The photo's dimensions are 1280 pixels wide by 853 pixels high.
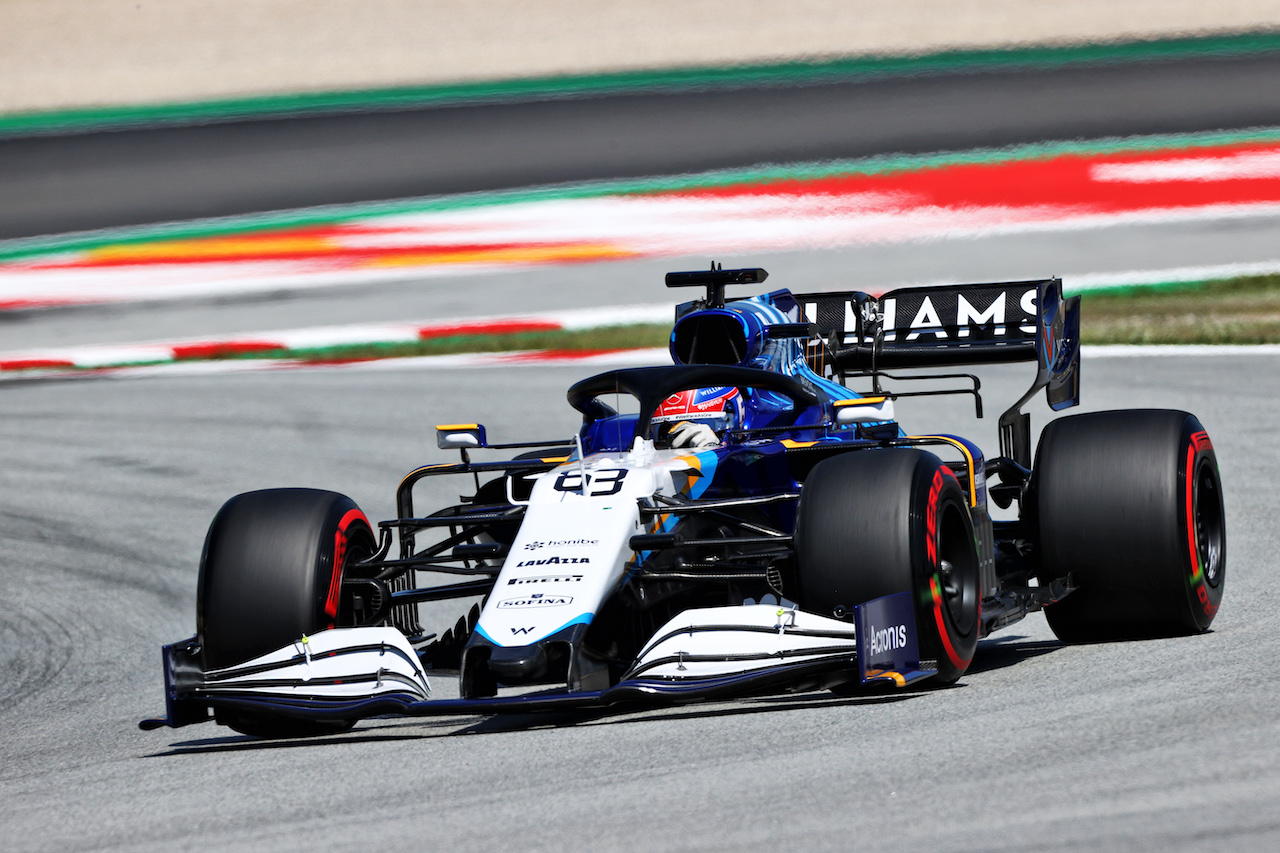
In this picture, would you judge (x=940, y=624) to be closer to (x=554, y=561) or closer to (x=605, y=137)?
(x=554, y=561)

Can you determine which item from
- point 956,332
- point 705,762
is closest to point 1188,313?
point 956,332

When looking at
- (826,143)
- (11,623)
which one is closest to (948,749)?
(11,623)

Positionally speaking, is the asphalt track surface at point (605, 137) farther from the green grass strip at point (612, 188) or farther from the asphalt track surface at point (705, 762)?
the asphalt track surface at point (705, 762)

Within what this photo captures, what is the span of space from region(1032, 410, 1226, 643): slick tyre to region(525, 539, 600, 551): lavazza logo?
2209 mm

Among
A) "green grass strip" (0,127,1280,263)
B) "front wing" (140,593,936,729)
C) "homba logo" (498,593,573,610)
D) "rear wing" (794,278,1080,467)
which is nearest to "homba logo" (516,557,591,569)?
"homba logo" (498,593,573,610)

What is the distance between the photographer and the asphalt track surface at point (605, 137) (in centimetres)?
2053

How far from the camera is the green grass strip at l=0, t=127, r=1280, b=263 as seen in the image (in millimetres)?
19672

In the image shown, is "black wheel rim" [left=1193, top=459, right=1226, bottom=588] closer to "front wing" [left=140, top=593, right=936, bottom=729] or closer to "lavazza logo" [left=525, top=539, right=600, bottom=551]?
"front wing" [left=140, top=593, right=936, bottom=729]

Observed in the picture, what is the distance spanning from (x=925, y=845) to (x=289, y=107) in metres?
23.4

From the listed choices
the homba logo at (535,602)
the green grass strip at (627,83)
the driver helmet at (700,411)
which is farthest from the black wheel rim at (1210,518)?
the green grass strip at (627,83)

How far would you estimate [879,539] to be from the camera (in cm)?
617

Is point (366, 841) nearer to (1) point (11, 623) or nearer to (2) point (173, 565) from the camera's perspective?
(1) point (11, 623)

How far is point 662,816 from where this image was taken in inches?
182

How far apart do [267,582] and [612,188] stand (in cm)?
1468
